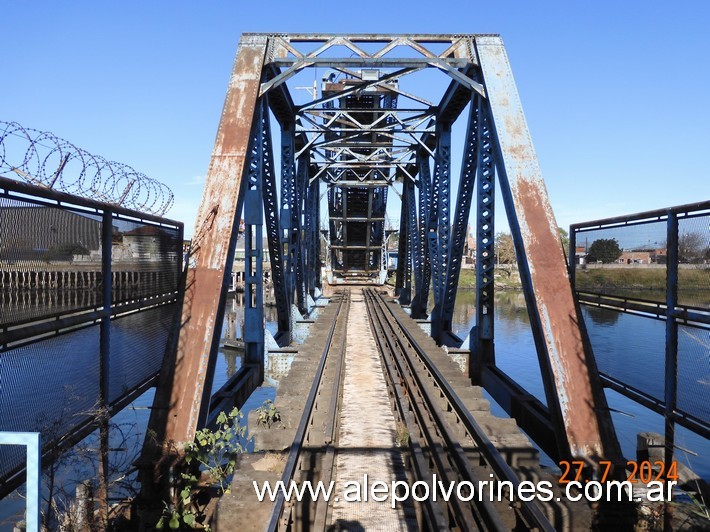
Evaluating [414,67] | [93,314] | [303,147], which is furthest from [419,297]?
[93,314]

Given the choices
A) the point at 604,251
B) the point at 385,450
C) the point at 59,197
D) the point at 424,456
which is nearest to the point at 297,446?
the point at 385,450

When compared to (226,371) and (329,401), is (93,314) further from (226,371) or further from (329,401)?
(226,371)

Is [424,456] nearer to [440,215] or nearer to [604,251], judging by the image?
[604,251]

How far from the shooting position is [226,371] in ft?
92.5

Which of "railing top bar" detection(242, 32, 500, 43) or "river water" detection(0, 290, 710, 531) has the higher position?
"railing top bar" detection(242, 32, 500, 43)

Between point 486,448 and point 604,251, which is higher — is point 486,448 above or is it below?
below

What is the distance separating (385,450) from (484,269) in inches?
202

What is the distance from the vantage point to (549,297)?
635 cm

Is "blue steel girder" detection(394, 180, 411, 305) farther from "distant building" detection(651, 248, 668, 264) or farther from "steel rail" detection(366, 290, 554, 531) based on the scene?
"distant building" detection(651, 248, 668, 264)

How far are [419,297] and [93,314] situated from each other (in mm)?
14556

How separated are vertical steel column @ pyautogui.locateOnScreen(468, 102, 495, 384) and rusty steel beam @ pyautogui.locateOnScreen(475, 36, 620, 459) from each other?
1.93 meters

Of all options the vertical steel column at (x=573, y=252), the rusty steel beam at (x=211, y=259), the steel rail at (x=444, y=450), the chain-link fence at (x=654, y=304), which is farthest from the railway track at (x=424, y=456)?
the vertical steel column at (x=573, y=252)

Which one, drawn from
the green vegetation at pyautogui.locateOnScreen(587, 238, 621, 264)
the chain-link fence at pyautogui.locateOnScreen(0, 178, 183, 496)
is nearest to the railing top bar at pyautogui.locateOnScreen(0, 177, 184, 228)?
the chain-link fence at pyautogui.locateOnScreen(0, 178, 183, 496)

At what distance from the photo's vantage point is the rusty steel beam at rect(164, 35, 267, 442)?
591 centimetres
